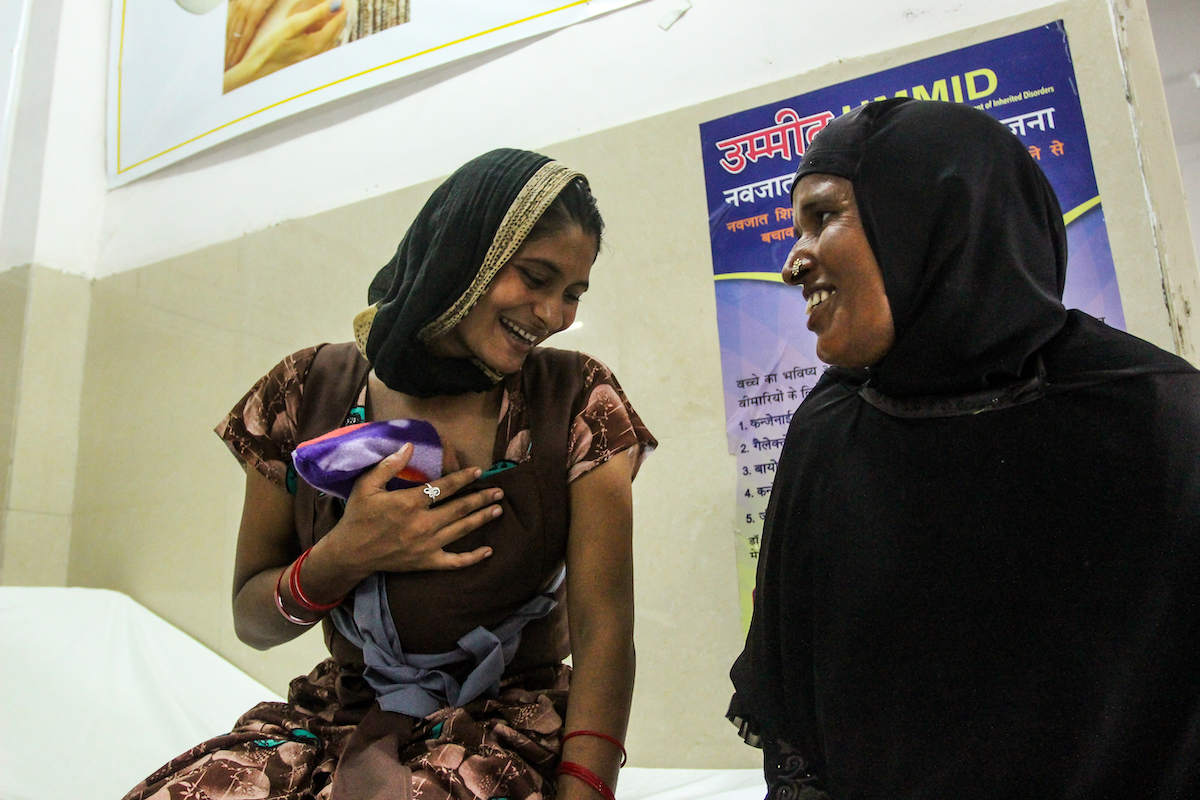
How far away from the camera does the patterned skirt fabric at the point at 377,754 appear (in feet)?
3.53

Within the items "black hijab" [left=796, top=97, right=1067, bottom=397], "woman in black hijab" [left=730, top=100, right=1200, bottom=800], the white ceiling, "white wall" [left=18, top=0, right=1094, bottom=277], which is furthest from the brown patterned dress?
the white ceiling

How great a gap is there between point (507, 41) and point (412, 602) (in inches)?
66.4

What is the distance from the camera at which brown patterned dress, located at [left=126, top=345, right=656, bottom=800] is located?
3.63 feet

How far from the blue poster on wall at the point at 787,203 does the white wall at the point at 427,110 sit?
0.10 m

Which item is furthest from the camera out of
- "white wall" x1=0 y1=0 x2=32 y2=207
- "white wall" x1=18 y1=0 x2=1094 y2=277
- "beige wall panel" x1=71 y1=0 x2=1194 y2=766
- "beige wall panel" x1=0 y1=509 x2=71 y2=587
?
"white wall" x1=0 y1=0 x2=32 y2=207

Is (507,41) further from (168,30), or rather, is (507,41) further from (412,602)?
(412,602)

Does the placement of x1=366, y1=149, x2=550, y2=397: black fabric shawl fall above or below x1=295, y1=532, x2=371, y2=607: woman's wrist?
above

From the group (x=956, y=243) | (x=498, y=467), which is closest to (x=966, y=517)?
(x=956, y=243)

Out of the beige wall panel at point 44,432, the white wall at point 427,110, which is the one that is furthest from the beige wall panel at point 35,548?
the white wall at point 427,110

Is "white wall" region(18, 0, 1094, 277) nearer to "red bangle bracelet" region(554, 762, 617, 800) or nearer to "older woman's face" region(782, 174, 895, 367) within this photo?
"older woman's face" region(782, 174, 895, 367)

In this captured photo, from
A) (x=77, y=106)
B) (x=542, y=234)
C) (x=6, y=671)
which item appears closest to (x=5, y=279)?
(x=77, y=106)

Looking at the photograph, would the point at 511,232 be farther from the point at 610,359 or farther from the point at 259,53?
the point at 259,53

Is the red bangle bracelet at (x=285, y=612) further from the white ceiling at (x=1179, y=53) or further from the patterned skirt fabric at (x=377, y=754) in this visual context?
the white ceiling at (x=1179, y=53)

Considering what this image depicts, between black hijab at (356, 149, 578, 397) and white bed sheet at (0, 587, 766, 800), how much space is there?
90 cm
